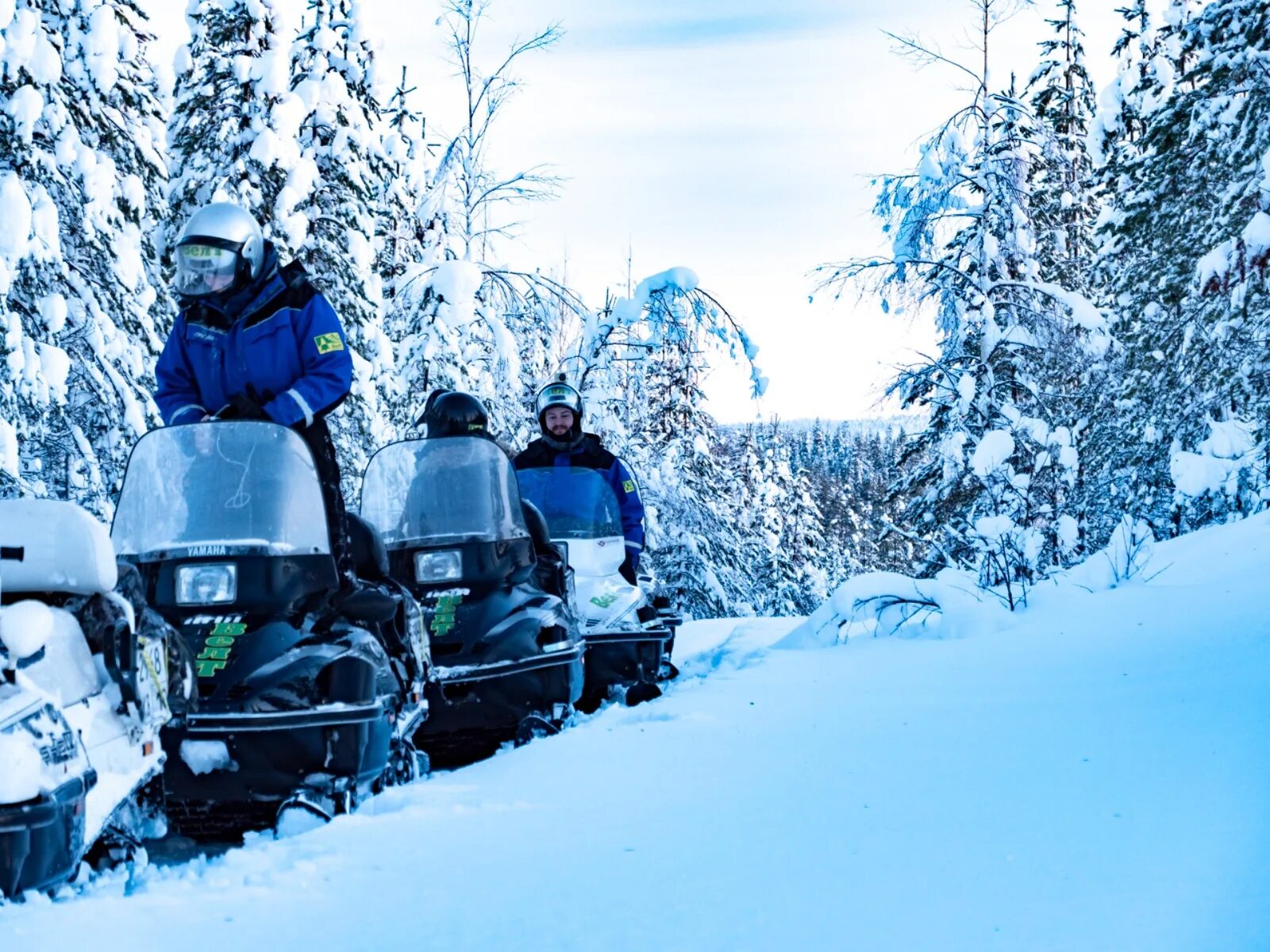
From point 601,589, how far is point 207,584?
381 centimetres

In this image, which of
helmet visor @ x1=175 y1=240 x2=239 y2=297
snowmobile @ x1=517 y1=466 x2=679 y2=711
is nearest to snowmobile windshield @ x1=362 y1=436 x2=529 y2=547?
snowmobile @ x1=517 y1=466 x2=679 y2=711

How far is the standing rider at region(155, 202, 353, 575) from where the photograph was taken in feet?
15.8

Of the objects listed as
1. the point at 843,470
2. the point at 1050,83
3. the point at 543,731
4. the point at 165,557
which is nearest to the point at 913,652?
the point at 543,731

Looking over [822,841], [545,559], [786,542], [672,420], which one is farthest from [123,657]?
[786,542]

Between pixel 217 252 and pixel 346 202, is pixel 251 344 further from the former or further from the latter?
pixel 346 202

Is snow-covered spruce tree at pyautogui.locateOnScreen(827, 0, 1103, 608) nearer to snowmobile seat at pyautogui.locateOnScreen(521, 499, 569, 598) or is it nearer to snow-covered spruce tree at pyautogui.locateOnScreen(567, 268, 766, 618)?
snow-covered spruce tree at pyautogui.locateOnScreen(567, 268, 766, 618)

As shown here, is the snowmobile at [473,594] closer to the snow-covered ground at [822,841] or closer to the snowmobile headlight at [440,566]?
the snowmobile headlight at [440,566]

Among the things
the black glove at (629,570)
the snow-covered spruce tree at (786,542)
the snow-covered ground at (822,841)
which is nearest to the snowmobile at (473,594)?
the snow-covered ground at (822,841)

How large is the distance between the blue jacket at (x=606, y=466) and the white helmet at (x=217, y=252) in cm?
384

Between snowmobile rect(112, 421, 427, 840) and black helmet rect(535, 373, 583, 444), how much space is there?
3777 millimetres

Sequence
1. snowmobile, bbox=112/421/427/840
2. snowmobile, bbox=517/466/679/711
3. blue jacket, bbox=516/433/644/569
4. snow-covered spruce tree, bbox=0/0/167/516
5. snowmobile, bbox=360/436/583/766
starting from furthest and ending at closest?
snow-covered spruce tree, bbox=0/0/167/516 < blue jacket, bbox=516/433/644/569 < snowmobile, bbox=517/466/679/711 < snowmobile, bbox=360/436/583/766 < snowmobile, bbox=112/421/427/840

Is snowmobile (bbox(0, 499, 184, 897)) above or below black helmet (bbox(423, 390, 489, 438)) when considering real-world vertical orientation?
below

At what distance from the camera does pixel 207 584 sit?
443 centimetres

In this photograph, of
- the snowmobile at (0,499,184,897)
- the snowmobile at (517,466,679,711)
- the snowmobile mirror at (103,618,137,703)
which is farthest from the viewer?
the snowmobile at (517,466,679,711)
